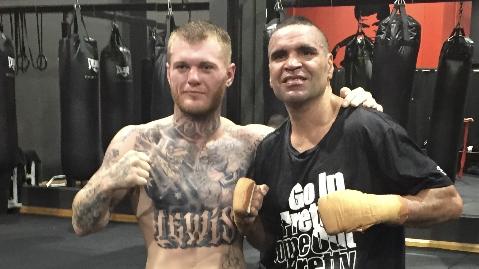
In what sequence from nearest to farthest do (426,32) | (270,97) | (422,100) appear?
(270,97)
(422,100)
(426,32)

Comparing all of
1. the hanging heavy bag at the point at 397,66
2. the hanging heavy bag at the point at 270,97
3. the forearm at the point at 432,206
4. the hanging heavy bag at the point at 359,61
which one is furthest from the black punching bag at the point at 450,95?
the forearm at the point at 432,206

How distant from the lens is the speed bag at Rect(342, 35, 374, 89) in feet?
12.2

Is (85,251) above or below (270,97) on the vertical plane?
below

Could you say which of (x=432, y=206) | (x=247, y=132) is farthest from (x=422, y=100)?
(x=432, y=206)

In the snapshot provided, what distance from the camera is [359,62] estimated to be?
375cm

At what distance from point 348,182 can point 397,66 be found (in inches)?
69.0

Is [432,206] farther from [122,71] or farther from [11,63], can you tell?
[11,63]

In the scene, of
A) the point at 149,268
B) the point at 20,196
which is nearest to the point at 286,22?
the point at 149,268

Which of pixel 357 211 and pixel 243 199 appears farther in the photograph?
pixel 243 199

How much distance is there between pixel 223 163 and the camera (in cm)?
195

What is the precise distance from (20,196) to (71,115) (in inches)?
80.9

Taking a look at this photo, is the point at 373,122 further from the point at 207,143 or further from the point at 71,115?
the point at 71,115

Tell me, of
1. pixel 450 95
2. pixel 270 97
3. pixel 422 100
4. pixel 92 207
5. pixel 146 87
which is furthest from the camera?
pixel 422 100

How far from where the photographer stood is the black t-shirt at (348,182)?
1.54 m
